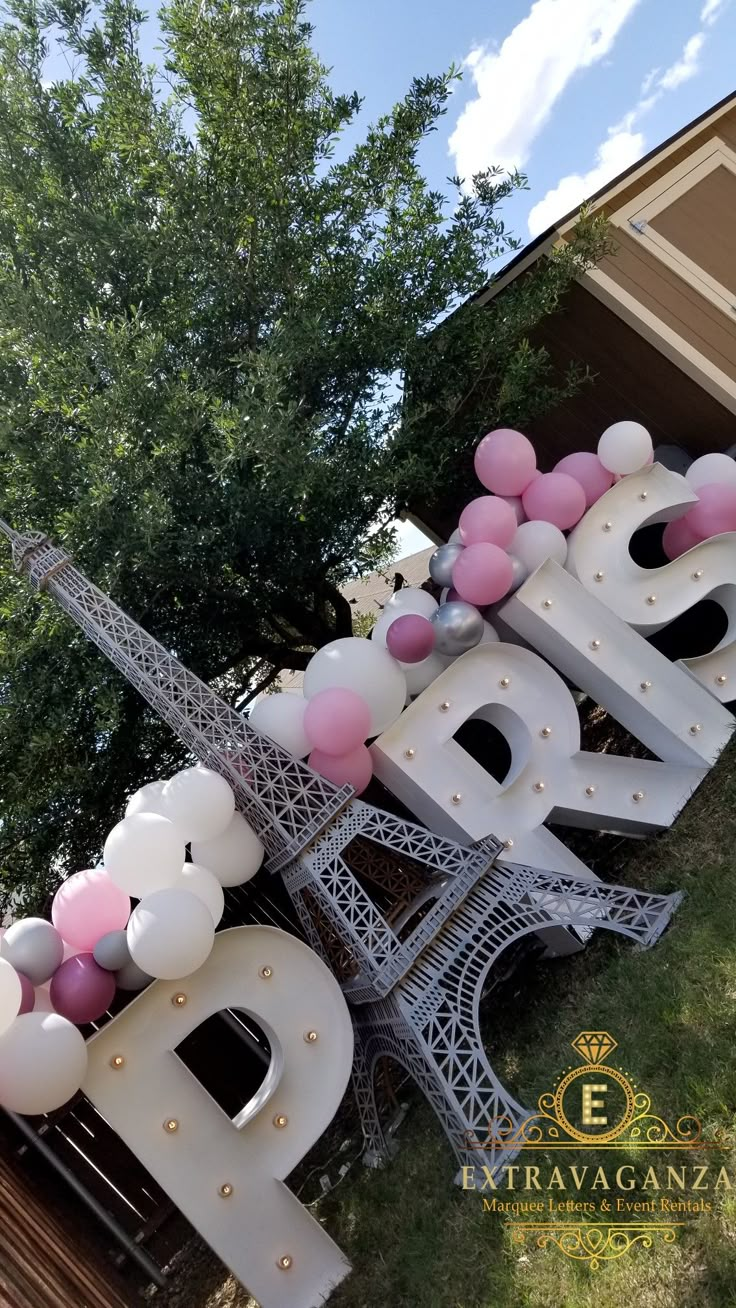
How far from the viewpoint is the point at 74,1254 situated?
4.77 meters

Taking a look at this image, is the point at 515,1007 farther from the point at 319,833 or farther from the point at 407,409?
the point at 407,409

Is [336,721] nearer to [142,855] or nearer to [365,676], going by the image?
[365,676]

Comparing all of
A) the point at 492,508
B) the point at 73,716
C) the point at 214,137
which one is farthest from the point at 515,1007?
the point at 214,137

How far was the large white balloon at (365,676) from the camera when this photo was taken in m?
6.17

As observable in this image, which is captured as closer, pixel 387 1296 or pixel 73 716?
pixel 387 1296

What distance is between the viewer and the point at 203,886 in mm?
5336

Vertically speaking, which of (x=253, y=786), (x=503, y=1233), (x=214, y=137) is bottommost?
(x=503, y=1233)

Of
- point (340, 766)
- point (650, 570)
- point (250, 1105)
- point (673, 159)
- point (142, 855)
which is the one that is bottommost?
point (250, 1105)

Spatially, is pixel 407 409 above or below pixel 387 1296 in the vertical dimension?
above

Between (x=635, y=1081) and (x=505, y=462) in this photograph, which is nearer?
(x=635, y=1081)

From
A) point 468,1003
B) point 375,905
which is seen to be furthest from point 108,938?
point 468,1003

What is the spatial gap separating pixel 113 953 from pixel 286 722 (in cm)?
199

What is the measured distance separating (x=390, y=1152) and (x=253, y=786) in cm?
282

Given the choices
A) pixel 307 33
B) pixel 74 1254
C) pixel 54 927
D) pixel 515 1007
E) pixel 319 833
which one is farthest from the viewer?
pixel 307 33
